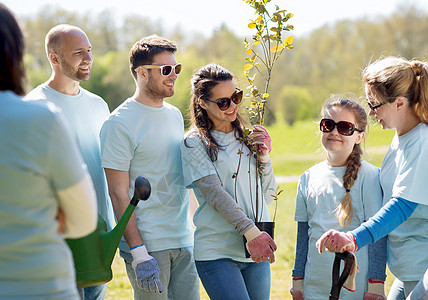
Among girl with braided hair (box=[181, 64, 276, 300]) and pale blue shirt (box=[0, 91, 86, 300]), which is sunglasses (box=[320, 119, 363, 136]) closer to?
girl with braided hair (box=[181, 64, 276, 300])

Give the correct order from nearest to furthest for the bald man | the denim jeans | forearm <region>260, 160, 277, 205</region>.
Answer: the denim jeans, forearm <region>260, 160, 277, 205</region>, the bald man

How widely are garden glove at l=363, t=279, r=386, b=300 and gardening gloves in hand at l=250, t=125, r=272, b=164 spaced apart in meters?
0.88

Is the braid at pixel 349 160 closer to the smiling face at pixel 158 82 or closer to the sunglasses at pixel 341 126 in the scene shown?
the sunglasses at pixel 341 126

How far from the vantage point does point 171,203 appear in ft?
10.3

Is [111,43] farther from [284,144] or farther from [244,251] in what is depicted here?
[244,251]

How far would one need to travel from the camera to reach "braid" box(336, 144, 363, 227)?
2.89 m

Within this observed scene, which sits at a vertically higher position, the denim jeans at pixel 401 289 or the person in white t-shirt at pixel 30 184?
the person in white t-shirt at pixel 30 184

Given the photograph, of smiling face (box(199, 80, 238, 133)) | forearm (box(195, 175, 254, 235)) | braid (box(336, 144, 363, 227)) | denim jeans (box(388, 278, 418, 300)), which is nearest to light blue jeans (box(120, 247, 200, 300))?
forearm (box(195, 175, 254, 235))

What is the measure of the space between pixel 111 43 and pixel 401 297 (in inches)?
1723

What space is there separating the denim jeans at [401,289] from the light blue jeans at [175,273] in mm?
1134

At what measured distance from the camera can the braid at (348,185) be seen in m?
2.89

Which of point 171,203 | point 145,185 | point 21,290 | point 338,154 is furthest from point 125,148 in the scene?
point 21,290

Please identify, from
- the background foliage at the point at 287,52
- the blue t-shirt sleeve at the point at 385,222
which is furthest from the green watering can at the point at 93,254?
A: the background foliage at the point at 287,52

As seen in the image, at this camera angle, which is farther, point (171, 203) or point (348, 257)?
point (171, 203)
